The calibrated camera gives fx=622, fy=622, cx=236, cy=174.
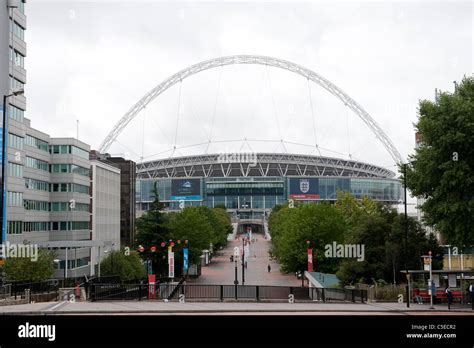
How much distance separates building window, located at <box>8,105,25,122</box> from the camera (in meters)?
58.5

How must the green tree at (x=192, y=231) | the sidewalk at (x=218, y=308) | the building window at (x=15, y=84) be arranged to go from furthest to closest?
1. the green tree at (x=192, y=231)
2. the building window at (x=15, y=84)
3. the sidewalk at (x=218, y=308)

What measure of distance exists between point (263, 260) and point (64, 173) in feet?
148

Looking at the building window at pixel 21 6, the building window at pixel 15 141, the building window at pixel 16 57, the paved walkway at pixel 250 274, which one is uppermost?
the building window at pixel 21 6

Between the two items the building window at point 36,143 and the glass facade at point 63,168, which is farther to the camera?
the glass facade at point 63,168

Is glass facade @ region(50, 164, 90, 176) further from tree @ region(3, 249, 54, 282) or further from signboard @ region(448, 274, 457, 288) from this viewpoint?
signboard @ region(448, 274, 457, 288)

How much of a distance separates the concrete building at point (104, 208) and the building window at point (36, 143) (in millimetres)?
14711

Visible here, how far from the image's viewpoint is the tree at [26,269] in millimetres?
49344

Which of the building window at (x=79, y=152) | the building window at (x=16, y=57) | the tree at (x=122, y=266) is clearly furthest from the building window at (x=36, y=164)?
the tree at (x=122, y=266)

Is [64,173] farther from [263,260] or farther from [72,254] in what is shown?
[263,260]

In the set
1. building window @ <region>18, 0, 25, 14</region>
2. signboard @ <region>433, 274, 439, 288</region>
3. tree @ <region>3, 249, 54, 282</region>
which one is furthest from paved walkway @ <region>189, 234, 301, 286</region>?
signboard @ <region>433, 274, 439, 288</region>

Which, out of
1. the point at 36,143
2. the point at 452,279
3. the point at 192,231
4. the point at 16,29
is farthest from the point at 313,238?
the point at 16,29

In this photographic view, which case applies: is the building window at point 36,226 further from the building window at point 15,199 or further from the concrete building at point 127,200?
the concrete building at point 127,200
